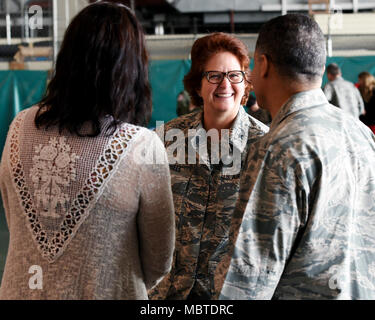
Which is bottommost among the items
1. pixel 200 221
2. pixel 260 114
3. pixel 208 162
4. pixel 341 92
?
pixel 200 221

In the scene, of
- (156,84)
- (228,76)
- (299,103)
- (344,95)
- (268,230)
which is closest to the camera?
(268,230)

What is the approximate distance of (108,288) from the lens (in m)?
1.44

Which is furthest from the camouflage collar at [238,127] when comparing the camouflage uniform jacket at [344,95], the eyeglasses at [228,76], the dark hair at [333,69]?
the dark hair at [333,69]

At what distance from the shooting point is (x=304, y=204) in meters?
1.33

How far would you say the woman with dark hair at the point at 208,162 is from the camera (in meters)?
2.06

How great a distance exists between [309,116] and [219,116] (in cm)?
94

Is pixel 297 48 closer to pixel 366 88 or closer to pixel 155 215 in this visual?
pixel 155 215

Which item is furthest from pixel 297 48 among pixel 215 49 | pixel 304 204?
pixel 215 49

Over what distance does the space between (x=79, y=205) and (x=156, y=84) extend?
859 cm

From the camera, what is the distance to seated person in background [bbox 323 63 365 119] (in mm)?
8539

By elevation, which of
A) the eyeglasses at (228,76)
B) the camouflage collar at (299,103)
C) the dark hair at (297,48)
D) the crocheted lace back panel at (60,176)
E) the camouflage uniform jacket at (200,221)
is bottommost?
the camouflage uniform jacket at (200,221)

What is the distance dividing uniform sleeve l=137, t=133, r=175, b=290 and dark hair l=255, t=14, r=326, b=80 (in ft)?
1.38

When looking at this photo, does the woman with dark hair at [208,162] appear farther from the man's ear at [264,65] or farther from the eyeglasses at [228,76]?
the man's ear at [264,65]

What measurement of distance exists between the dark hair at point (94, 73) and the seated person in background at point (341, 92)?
24.6 ft
